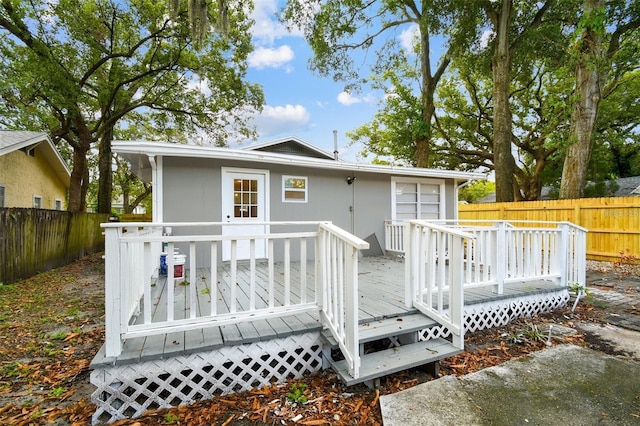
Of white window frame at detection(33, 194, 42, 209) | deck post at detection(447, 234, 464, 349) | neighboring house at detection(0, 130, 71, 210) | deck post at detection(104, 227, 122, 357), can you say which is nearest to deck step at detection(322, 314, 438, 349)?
deck post at detection(447, 234, 464, 349)

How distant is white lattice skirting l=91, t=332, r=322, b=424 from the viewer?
2.03m

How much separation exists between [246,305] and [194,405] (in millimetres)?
1101

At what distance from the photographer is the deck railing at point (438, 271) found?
2635 mm

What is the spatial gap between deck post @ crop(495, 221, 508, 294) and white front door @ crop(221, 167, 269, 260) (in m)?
3.99

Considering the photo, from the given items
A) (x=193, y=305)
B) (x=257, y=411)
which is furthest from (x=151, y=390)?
(x=257, y=411)

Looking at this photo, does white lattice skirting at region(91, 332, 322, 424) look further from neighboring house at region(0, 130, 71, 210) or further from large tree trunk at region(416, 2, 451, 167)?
large tree trunk at region(416, 2, 451, 167)

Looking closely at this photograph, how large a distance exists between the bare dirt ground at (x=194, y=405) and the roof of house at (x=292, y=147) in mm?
5227

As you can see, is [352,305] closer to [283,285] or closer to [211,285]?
[211,285]

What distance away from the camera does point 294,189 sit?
634 centimetres

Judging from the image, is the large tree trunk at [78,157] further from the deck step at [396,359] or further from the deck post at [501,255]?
the deck post at [501,255]

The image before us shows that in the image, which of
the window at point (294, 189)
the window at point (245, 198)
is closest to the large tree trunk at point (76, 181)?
the window at point (245, 198)

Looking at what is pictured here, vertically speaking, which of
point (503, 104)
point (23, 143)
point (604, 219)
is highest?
point (503, 104)

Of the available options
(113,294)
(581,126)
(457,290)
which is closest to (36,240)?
(113,294)

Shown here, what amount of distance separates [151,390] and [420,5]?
14736 mm
